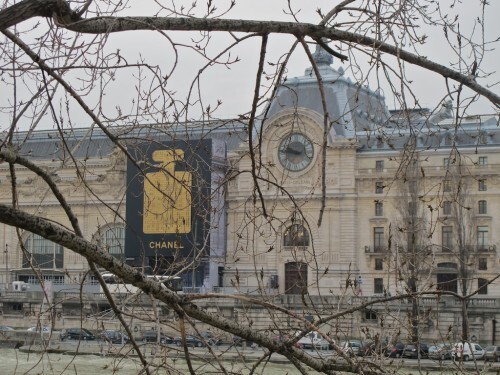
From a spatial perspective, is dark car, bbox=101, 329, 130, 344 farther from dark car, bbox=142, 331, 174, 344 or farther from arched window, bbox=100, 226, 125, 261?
arched window, bbox=100, 226, 125, 261

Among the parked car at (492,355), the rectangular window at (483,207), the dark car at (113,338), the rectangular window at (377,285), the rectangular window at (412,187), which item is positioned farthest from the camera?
the rectangular window at (377,285)

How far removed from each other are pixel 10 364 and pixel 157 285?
2330 centimetres

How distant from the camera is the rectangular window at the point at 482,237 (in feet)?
128

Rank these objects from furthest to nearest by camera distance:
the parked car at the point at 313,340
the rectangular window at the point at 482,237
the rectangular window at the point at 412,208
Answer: the rectangular window at the point at 482,237, the rectangular window at the point at 412,208, the parked car at the point at 313,340

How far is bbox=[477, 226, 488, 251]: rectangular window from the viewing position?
39.0 meters

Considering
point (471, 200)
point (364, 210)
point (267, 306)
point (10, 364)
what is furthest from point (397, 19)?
point (364, 210)

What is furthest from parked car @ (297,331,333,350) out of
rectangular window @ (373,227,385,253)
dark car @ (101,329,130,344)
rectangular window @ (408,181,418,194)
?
rectangular window @ (373,227,385,253)

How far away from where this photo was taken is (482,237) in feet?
129

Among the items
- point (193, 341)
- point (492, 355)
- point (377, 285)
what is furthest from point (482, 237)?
point (193, 341)

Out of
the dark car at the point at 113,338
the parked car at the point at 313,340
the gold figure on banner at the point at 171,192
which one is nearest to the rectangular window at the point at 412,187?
the dark car at the point at 113,338

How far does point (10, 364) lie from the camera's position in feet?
83.7

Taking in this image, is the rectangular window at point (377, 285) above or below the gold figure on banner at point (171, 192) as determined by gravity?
below

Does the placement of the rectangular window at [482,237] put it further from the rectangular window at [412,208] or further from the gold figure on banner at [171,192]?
the gold figure on banner at [171,192]

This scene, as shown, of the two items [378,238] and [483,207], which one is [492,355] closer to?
[483,207]
